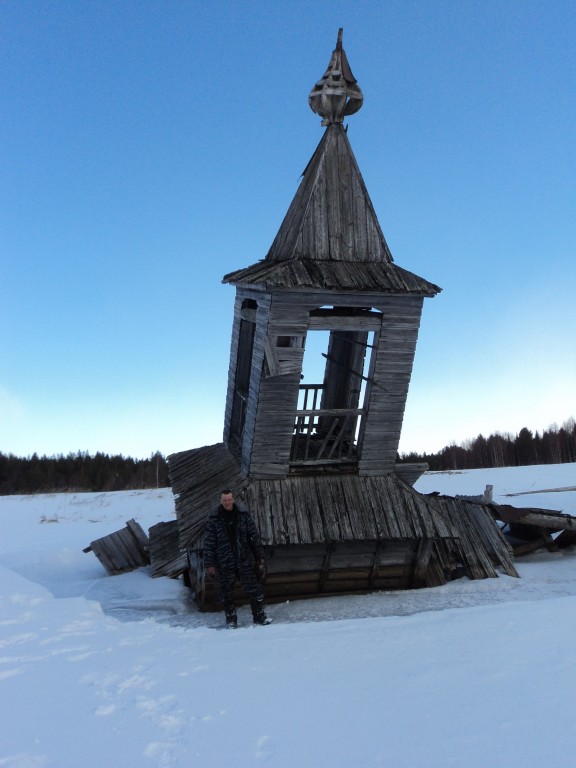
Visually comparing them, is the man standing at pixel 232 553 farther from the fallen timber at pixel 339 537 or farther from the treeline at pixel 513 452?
the treeline at pixel 513 452

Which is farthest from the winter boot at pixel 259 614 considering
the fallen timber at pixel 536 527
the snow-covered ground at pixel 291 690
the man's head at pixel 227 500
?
the fallen timber at pixel 536 527

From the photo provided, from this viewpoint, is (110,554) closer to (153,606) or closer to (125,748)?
(153,606)

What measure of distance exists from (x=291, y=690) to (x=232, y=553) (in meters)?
4.67

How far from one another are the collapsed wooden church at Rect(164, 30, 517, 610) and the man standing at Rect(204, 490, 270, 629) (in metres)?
0.80

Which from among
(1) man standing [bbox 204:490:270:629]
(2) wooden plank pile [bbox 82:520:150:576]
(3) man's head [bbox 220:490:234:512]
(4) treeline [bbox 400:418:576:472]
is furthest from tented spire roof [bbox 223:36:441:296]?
(4) treeline [bbox 400:418:576:472]

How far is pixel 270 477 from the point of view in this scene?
1165 cm

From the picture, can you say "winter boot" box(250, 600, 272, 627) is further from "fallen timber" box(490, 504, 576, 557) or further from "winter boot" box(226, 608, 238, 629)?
"fallen timber" box(490, 504, 576, 557)

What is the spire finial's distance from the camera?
41.5ft

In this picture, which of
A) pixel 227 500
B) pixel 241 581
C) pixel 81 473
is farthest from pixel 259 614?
pixel 81 473

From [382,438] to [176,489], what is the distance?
14.0ft

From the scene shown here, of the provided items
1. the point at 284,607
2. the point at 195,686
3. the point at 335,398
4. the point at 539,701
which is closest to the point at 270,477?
the point at 284,607

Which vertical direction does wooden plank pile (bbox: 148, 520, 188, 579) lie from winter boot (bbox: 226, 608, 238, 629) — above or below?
above

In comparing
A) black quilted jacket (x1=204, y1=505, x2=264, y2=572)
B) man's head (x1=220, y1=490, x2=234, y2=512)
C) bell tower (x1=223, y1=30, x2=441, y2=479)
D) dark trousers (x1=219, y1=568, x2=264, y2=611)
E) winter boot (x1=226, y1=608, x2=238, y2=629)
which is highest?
bell tower (x1=223, y1=30, x2=441, y2=479)

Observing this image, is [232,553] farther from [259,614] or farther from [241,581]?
[259,614]
